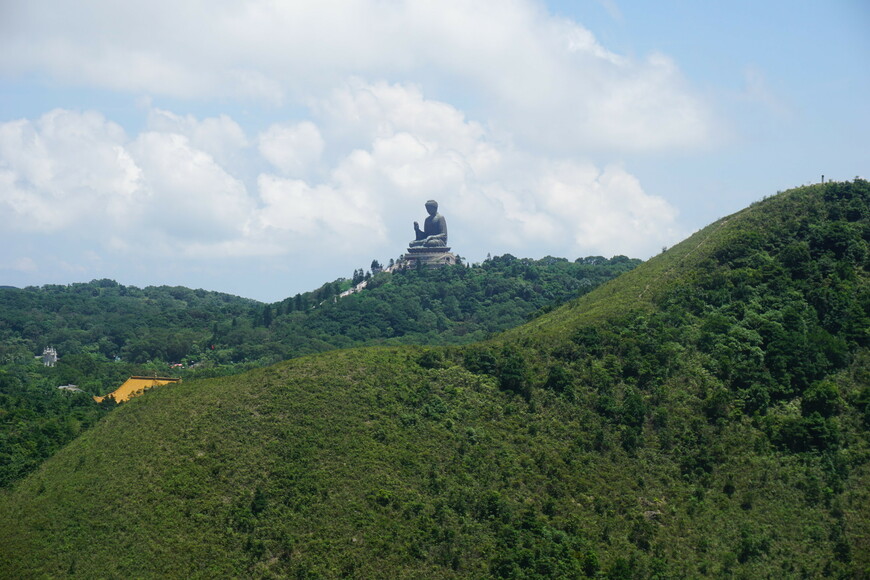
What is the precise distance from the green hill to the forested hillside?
30501 millimetres

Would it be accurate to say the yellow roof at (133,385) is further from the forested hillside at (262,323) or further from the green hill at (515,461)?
the green hill at (515,461)

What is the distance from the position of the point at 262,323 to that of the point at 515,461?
85.4 m

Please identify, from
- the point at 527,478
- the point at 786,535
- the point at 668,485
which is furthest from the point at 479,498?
the point at 786,535

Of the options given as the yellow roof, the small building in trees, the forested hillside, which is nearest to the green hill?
the yellow roof

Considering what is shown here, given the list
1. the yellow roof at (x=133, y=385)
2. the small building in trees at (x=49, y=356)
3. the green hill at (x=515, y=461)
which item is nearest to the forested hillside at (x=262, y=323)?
the small building in trees at (x=49, y=356)

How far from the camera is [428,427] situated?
5228 centimetres

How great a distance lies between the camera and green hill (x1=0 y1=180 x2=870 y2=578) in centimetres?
4338

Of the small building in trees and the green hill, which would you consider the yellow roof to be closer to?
the green hill

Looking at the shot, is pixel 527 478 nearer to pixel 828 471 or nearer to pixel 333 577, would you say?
pixel 333 577

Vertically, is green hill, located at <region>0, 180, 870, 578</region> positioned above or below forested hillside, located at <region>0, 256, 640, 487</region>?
below

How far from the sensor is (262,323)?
131m

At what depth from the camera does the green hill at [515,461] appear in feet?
142

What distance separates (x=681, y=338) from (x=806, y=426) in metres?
11.2

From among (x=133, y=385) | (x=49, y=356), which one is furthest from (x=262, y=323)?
(x=133, y=385)
